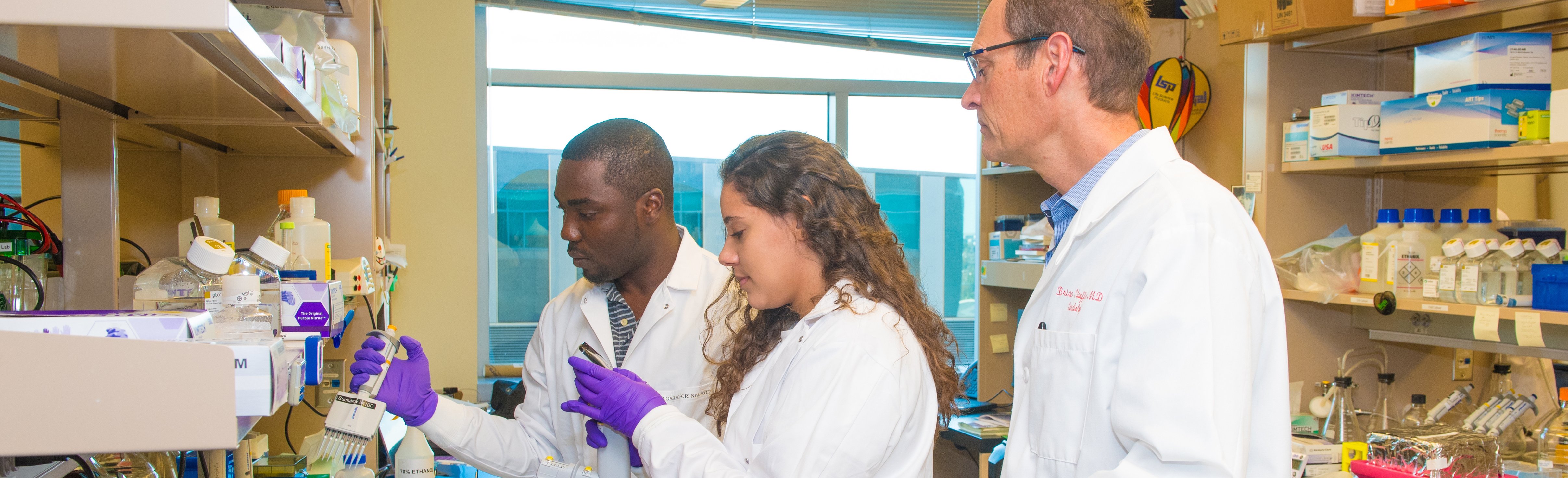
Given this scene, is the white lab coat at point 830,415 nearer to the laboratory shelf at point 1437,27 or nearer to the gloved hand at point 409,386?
the gloved hand at point 409,386

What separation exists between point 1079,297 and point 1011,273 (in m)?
2.56

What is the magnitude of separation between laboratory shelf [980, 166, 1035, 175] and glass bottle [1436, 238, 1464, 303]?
1.63 meters

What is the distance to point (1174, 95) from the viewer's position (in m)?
2.96

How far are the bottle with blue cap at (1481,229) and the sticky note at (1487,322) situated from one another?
195mm

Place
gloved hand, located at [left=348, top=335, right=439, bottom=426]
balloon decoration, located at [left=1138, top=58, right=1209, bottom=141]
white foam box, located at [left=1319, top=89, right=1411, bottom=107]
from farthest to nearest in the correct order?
balloon decoration, located at [left=1138, top=58, right=1209, bottom=141] → white foam box, located at [left=1319, top=89, right=1411, bottom=107] → gloved hand, located at [left=348, top=335, right=439, bottom=426]

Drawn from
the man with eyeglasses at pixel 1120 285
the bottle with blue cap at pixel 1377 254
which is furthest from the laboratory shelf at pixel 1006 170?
the man with eyeglasses at pixel 1120 285

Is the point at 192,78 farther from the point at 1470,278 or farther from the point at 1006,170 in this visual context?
the point at 1006,170

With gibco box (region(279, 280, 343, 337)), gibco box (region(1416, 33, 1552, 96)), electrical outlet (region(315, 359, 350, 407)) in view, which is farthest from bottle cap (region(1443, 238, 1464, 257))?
electrical outlet (region(315, 359, 350, 407))

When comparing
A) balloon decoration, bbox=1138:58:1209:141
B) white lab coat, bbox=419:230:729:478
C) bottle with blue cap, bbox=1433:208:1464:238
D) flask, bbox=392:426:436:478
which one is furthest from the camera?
balloon decoration, bbox=1138:58:1209:141

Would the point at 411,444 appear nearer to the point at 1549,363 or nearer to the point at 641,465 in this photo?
the point at 641,465

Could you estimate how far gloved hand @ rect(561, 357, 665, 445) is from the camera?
1.45 m

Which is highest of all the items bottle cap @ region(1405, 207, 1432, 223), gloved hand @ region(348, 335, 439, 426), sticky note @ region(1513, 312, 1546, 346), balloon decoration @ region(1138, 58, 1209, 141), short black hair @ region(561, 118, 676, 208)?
balloon decoration @ region(1138, 58, 1209, 141)

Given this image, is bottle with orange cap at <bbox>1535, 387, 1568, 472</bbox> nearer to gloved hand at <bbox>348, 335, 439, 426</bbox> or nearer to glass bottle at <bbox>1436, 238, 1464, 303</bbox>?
glass bottle at <bbox>1436, 238, 1464, 303</bbox>

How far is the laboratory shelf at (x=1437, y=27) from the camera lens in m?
2.12
